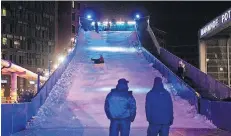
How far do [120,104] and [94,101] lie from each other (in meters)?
10.4

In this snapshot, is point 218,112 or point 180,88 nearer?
point 218,112

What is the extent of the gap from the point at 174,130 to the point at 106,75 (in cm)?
→ 1343

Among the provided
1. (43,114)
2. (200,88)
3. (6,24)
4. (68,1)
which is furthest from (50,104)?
(68,1)

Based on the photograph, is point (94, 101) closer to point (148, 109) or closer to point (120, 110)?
point (120, 110)

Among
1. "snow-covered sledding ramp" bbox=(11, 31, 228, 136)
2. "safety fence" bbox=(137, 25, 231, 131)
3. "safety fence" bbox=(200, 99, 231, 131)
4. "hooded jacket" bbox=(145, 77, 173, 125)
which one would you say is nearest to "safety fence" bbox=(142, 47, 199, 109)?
"safety fence" bbox=(137, 25, 231, 131)

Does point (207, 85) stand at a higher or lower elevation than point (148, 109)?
lower

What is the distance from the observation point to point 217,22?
28.0m

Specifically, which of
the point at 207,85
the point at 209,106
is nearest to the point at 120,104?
the point at 209,106

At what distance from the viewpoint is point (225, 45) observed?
→ 1467 inches

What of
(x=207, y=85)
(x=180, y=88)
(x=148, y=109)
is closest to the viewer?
(x=148, y=109)

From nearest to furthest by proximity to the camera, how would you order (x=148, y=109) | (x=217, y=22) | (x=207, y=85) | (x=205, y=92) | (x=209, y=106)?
1. (x=148, y=109)
2. (x=209, y=106)
3. (x=205, y=92)
4. (x=207, y=85)
5. (x=217, y=22)

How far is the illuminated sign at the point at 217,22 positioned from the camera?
25150mm

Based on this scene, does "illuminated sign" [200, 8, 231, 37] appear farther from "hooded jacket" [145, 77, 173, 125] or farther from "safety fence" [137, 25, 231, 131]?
"hooded jacket" [145, 77, 173, 125]

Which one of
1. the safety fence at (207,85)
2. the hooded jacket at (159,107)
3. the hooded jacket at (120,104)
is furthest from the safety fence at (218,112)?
the hooded jacket at (120,104)
